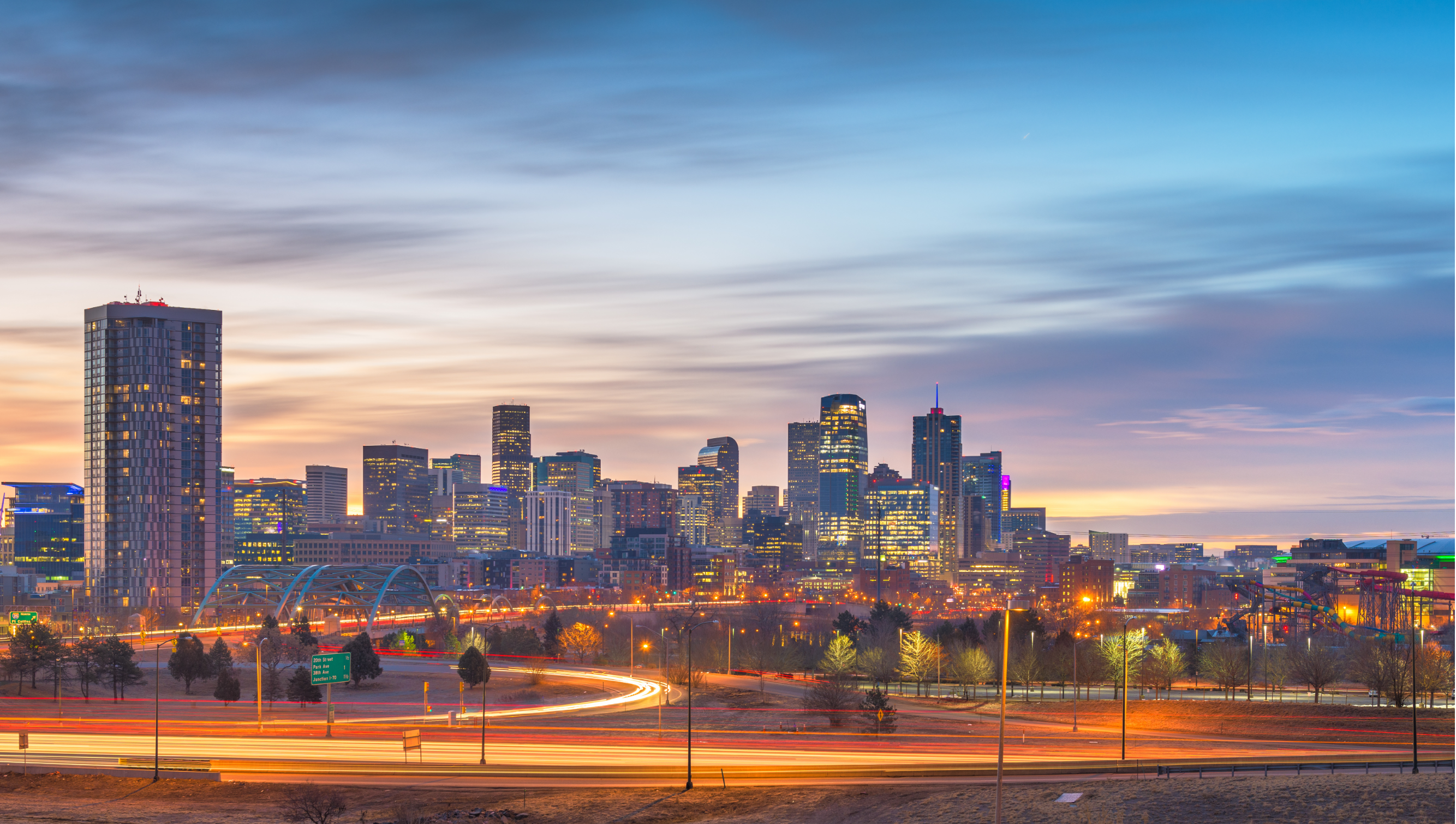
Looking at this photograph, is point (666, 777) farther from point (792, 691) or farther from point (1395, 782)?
point (792, 691)

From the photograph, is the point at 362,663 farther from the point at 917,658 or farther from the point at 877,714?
the point at 877,714

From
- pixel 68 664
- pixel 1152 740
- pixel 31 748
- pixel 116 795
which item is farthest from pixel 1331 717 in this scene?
pixel 68 664

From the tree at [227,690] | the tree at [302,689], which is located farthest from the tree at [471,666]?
the tree at [227,690]

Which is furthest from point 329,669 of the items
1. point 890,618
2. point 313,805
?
point 890,618

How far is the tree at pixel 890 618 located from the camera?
185 metres

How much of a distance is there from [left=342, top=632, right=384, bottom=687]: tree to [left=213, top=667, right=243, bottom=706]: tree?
11.4 meters

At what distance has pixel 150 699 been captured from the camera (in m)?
112

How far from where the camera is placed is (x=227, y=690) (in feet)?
345

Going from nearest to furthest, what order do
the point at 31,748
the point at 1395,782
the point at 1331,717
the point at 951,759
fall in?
the point at 1395,782 → the point at 951,759 → the point at 31,748 → the point at 1331,717

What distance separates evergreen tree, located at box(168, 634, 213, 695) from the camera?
11656 centimetres

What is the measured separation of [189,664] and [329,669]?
34141mm

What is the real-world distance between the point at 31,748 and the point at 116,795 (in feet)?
52.6

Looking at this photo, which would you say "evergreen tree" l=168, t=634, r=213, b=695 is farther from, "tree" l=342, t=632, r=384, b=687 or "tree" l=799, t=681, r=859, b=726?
"tree" l=799, t=681, r=859, b=726

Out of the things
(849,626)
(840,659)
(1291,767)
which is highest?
(1291,767)
